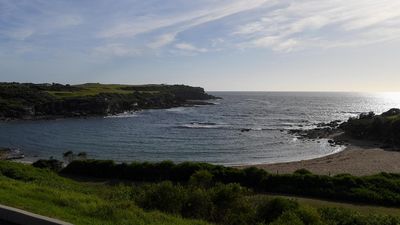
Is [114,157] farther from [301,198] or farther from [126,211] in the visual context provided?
[126,211]

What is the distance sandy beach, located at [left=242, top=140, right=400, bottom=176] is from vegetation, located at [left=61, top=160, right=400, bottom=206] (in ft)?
28.2

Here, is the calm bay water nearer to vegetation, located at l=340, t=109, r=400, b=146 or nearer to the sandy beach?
the sandy beach

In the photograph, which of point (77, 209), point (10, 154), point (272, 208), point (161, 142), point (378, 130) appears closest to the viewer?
point (77, 209)

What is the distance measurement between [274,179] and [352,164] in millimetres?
18328

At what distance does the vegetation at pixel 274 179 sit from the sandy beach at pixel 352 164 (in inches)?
338

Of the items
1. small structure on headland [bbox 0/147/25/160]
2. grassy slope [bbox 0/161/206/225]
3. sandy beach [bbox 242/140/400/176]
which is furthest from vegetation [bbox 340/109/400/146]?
grassy slope [bbox 0/161/206/225]

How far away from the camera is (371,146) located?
62.4m

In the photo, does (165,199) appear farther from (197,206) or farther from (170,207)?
(197,206)

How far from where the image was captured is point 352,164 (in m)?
46.3

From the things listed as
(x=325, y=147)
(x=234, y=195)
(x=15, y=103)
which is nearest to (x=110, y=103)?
(x=15, y=103)

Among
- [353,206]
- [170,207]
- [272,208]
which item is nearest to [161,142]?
[353,206]

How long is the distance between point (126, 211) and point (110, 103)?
365 feet

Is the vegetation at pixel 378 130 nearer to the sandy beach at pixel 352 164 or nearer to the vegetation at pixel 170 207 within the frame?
the sandy beach at pixel 352 164

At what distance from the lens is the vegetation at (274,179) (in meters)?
28.2
